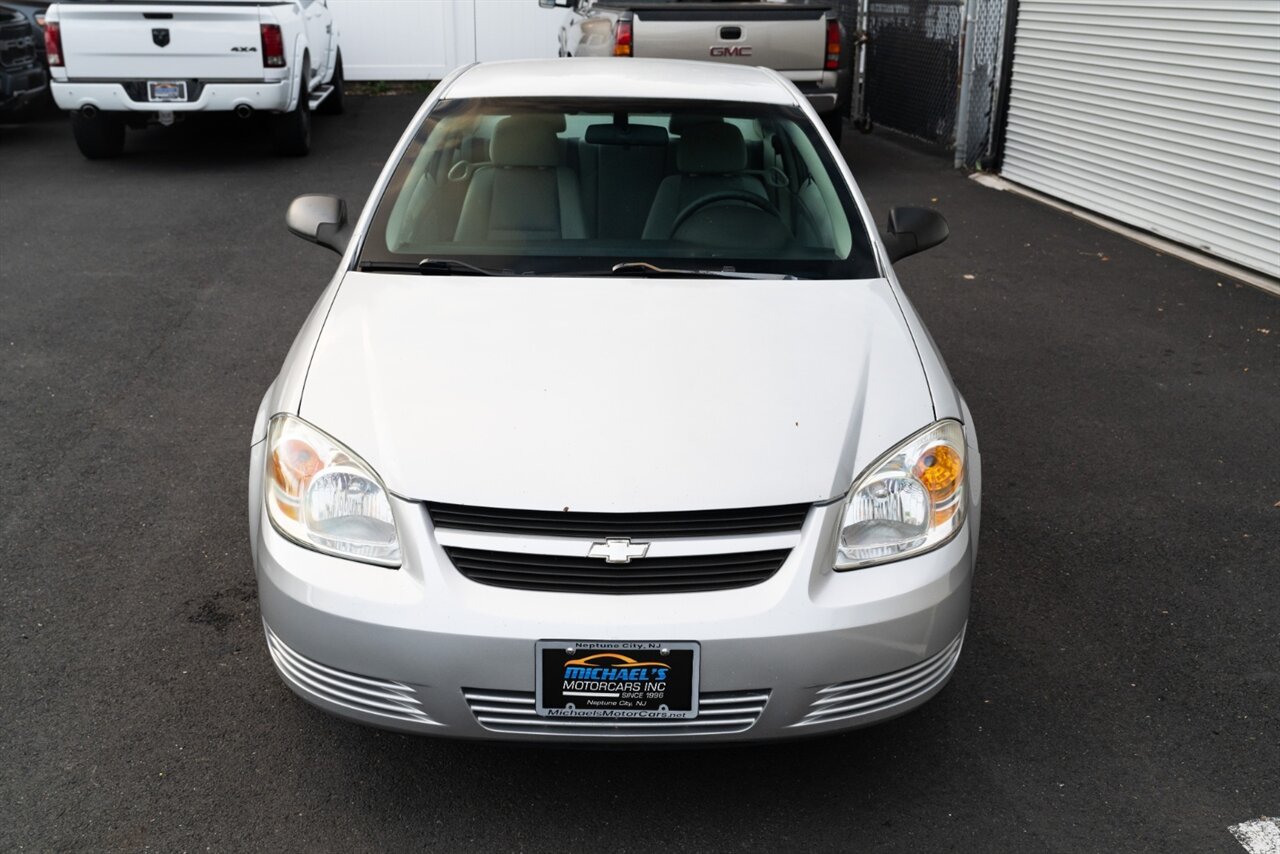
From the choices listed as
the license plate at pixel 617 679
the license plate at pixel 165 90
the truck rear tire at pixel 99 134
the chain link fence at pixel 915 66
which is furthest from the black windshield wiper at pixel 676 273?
the chain link fence at pixel 915 66

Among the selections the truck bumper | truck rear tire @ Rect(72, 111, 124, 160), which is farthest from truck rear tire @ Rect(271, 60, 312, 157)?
the truck bumper

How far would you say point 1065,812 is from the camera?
2.96 meters

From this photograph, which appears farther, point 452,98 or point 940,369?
point 452,98

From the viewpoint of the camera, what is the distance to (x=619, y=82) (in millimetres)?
4262

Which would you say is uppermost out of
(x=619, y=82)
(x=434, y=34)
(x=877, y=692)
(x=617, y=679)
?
(x=619, y=82)

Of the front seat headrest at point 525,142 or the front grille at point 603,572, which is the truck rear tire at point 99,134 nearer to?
the front seat headrest at point 525,142

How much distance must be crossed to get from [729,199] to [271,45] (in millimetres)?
7719

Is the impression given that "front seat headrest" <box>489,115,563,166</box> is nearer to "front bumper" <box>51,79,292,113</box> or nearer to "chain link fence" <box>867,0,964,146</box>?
"front bumper" <box>51,79,292,113</box>

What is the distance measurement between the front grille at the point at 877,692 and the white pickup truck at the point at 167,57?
9327 mm

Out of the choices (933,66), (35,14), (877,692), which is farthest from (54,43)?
(877,692)

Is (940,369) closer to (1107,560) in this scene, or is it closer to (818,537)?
(818,537)

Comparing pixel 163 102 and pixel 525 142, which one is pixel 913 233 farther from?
pixel 163 102

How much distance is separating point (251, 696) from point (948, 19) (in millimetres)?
10801

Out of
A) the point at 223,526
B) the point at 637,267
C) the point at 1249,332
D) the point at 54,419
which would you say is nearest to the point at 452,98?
the point at 637,267
